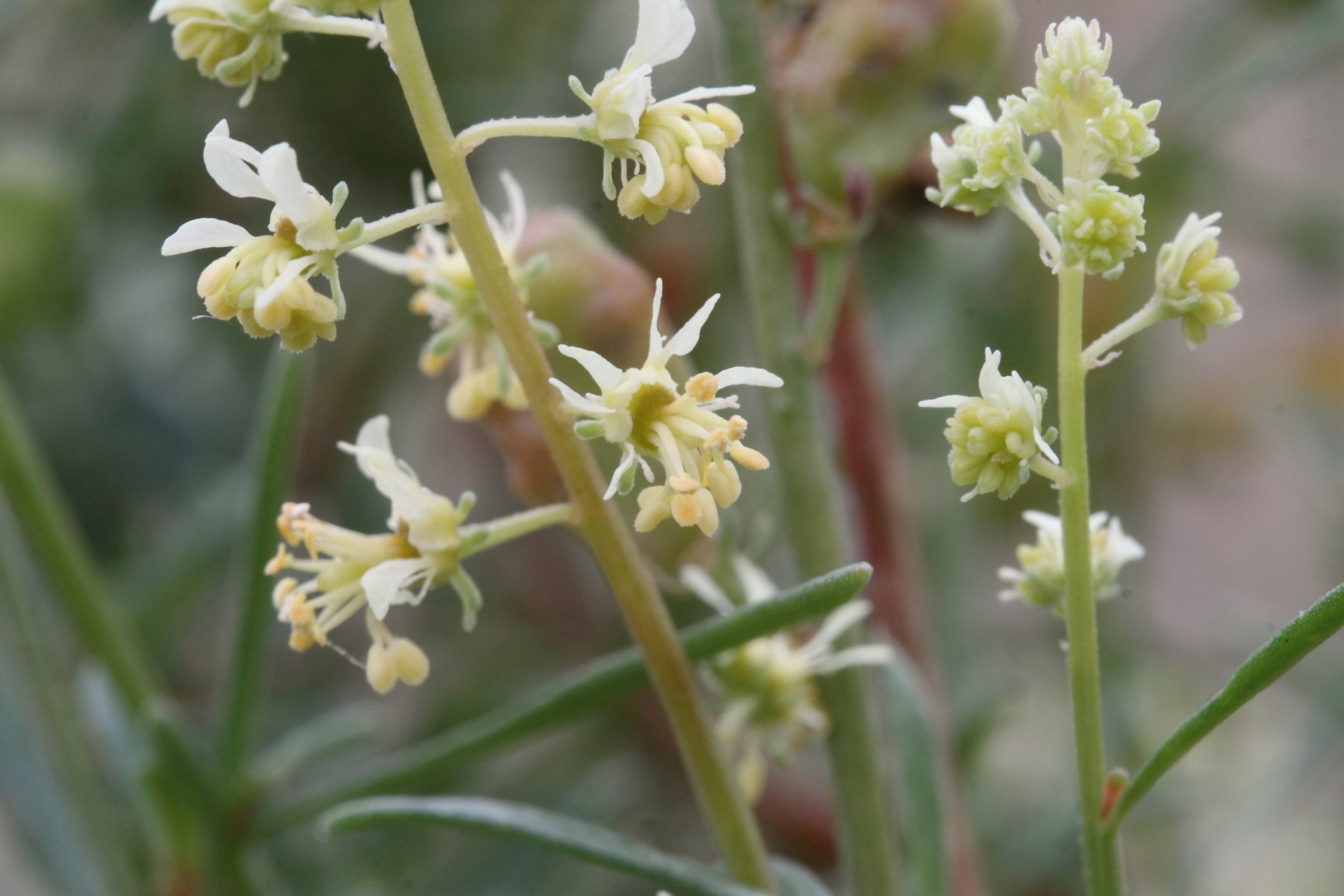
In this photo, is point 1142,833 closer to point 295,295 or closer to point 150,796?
point 150,796

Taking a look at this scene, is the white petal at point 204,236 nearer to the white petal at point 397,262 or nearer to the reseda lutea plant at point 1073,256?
the white petal at point 397,262

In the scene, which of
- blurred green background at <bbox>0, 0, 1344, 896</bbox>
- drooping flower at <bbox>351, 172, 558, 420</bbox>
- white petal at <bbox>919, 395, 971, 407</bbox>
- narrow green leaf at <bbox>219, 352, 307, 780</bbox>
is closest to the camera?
white petal at <bbox>919, 395, 971, 407</bbox>

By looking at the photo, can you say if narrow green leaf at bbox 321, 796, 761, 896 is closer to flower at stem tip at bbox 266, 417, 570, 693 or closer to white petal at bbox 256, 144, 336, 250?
flower at stem tip at bbox 266, 417, 570, 693

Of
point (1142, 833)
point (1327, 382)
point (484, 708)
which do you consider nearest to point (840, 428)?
point (484, 708)

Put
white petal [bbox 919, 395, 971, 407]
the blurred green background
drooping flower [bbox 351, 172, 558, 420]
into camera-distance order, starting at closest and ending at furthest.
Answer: white petal [bbox 919, 395, 971, 407]
drooping flower [bbox 351, 172, 558, 420]
the blurred green background

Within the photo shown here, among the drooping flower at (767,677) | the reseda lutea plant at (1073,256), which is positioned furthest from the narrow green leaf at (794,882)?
the reseda lutea plant at (1073,256)

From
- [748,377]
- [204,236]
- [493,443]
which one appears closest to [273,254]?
[204,236]

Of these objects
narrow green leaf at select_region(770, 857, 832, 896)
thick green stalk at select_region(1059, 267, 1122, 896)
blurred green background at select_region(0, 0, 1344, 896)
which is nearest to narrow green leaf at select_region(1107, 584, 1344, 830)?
thick green stalk at select_region(1059, 267, 1122, 896)
